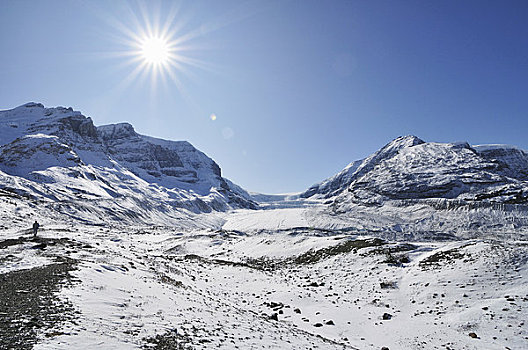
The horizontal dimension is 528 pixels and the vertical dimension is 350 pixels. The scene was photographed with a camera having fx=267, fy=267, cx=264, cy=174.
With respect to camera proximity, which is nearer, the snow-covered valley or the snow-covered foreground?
the snow-covered valley

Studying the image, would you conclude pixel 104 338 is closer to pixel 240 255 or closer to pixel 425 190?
pixel 240 255

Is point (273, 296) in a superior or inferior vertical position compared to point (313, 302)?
superior

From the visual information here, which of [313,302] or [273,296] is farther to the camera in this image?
[273,296]

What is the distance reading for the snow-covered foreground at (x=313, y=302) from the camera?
11055 millimetres

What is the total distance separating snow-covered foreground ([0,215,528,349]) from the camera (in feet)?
36.3

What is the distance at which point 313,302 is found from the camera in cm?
2252

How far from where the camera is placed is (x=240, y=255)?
46.0m

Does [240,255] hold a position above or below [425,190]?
below

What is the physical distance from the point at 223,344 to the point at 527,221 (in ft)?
477

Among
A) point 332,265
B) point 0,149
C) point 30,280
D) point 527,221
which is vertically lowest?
point 527,221

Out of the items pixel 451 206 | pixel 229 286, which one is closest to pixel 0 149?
pixel 229 286

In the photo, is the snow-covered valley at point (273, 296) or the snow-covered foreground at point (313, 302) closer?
the snow-covered valley at point (273, 296)

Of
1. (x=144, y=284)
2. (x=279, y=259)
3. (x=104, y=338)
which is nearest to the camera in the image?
(x=104, y=338)

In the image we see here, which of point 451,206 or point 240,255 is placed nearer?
point 240,255
